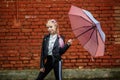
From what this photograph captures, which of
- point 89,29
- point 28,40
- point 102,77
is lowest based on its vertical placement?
point 102,77

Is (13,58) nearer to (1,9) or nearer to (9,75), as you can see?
(9,75)

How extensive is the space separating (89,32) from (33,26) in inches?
97.2

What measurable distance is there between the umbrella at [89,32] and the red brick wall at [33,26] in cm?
206

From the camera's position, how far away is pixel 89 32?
6.13 m

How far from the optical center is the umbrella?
6.06m

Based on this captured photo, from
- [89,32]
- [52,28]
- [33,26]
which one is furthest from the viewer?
[33,26]

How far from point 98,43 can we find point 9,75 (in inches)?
117

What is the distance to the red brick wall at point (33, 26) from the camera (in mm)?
8281

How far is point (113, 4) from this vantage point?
330 inches

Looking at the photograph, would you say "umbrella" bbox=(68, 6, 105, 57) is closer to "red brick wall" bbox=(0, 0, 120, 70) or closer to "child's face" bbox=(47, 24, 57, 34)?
"child's face" bbox=(47, 24, 57, 34)

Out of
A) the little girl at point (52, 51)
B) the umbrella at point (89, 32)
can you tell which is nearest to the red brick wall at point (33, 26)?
the little girl at point (52, 51)

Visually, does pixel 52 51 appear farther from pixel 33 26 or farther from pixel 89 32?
pixel 33 26

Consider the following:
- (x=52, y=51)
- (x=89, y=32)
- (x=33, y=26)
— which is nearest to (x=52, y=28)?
(x=52, y=51)

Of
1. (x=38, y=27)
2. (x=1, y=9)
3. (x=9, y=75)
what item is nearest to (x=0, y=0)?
(x=1, y=9)
